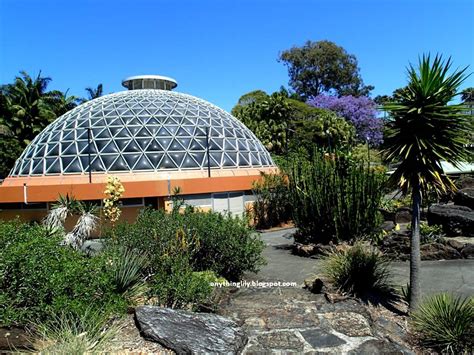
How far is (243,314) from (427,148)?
4731 millimetres

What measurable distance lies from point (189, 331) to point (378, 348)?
3099 millimetres

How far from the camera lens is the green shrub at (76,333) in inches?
195

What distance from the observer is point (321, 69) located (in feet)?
185

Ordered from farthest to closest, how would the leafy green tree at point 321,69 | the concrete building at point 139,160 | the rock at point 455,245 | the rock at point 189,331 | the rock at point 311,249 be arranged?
1. the leafy green tree at point 321,69
2. the concrete building at point 139,160
3. the rock at point 311,249
4. the rock at point 455,245
5. the rock at point 189,331

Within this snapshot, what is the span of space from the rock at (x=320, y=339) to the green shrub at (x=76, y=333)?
126 inches

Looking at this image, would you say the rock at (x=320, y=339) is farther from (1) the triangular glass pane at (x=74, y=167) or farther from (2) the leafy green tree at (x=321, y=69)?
(2) the leafy green tree at (x=321, y=69)

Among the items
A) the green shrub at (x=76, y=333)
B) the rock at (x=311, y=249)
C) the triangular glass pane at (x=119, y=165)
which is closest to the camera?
the green shrub at (x=76, y=333)

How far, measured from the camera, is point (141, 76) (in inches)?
1309

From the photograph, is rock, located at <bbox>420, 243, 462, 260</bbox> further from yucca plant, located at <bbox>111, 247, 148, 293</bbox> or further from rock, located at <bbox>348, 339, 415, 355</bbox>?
yucca plant, located at <bbox>111, 247, 148, 293</bbox>

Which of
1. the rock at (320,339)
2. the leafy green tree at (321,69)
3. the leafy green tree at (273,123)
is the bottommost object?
the rock at (320,339)

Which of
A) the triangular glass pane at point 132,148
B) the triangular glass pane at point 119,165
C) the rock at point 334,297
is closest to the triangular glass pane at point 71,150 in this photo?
the triangular glass pane at point 119,165

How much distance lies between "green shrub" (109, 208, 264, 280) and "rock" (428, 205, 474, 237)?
922 centimetres

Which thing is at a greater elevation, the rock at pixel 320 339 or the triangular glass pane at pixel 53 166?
the triangular glass pane at pixel 53 166

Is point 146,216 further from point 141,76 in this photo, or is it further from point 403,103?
point 141,76
